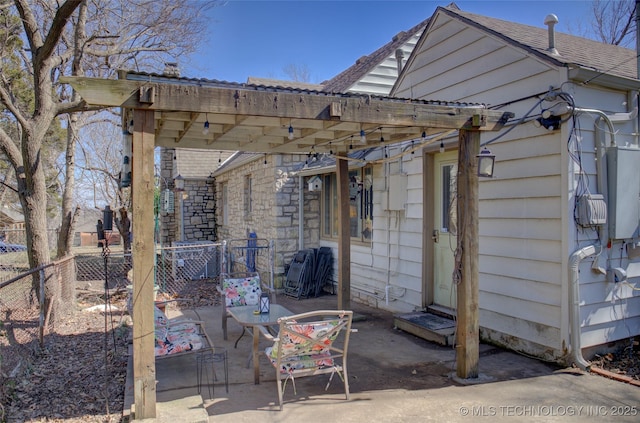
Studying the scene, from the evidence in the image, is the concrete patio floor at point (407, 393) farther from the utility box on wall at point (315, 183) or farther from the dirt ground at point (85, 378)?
the utility box on wall at point (315, 183)

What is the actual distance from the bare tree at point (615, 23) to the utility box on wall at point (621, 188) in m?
11.5

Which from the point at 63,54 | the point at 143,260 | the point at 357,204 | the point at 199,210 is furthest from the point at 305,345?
the point at 199,210

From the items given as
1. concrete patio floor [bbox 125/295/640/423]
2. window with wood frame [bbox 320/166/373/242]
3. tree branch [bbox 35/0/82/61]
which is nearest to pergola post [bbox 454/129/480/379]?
concrete patio floor [bbox 125/295/640/423]

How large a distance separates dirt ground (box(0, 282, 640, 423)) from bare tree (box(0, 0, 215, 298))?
2.20 m

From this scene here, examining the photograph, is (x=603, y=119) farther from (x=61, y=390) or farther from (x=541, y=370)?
(x=61, y=390)

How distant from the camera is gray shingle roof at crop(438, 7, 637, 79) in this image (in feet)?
16.5

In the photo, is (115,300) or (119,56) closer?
(115,300)

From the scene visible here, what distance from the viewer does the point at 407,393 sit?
13.7 feet

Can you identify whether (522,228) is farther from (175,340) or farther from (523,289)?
(175,340)

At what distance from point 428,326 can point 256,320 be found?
239 centimetres

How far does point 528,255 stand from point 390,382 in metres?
2.13

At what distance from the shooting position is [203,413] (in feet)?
11.5

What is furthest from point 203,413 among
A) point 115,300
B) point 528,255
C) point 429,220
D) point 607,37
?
point 607,37

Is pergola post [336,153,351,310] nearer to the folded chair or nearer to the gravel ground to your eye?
the folded chair
